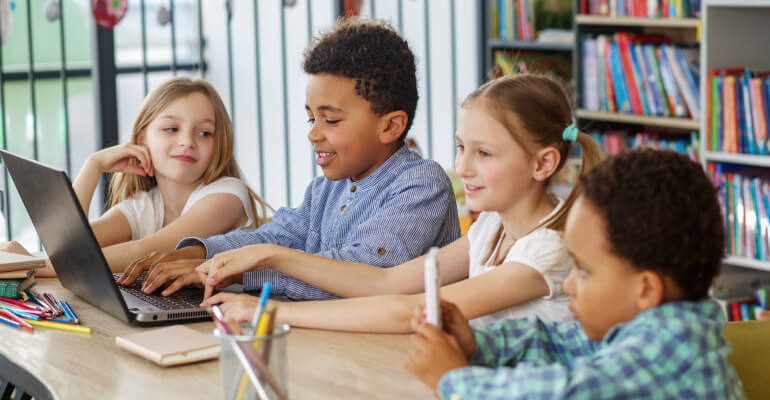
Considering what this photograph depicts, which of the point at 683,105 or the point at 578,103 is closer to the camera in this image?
the point at 683,105

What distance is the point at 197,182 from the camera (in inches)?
81.0

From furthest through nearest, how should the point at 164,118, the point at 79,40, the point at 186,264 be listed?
the point at 79,40 → the point at 164,118 → the point at 186,264

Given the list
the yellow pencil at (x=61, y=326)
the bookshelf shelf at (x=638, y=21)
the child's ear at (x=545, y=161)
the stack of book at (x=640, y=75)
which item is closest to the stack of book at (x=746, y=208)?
the stack of book at (x=640, y=75)

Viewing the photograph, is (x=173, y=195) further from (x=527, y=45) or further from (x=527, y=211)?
(x=527, y=45)

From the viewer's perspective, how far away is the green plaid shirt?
0.83 metres

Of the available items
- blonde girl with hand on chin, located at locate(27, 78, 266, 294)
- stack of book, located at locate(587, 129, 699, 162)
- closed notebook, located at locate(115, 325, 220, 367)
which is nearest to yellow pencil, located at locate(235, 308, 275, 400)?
closed notebook, located at locate(115, 325, 220, 367)

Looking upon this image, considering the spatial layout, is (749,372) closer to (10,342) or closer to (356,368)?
(356,368)

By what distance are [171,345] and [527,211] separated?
1.92ft

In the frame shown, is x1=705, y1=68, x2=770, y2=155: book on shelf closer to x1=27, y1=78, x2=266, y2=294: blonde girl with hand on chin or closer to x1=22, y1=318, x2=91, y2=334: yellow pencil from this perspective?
x1=27, y1=78, x2=266, y2=294: blonde girl with hand on chin

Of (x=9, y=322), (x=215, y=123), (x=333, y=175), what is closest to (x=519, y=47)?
(x=215, y=123)

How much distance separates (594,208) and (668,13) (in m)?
2.50

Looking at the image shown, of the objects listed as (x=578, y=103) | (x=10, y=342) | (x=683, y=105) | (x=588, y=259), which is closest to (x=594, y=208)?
(x=588, y=259)

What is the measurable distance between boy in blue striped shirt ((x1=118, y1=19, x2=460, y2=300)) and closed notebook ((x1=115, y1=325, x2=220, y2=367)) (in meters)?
0.30

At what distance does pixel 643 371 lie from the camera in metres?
0.84
